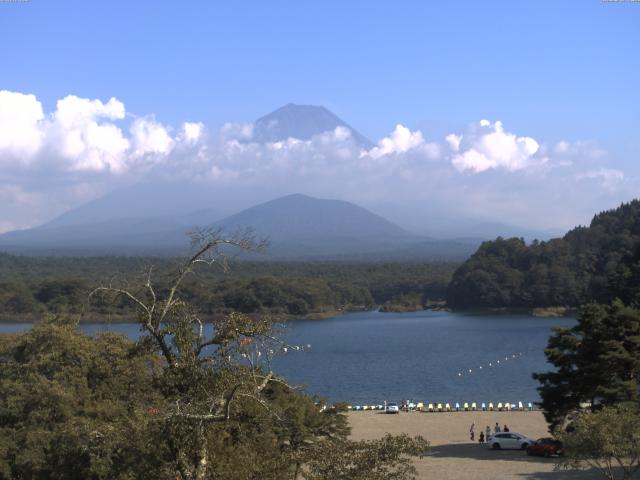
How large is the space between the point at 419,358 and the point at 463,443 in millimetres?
20755

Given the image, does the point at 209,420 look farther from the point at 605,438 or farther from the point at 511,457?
the point at 511,457

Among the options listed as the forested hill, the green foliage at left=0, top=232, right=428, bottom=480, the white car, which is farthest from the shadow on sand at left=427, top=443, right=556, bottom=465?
the forested hill

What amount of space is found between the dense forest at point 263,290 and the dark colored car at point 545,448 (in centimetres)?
3339

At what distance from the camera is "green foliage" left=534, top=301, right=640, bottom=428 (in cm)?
1573

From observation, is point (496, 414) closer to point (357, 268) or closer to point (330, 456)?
point (330, 456)

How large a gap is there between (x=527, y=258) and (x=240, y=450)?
68.2m

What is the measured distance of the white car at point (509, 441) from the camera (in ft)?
57.9

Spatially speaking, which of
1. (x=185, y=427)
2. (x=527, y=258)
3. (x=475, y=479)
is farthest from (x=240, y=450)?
(x=527, y=258)

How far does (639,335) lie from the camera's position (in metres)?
16.4

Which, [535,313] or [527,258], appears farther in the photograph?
[527,258]

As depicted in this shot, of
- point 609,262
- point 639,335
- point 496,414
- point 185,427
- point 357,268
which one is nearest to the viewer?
point 185,427

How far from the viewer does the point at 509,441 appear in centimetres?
1781

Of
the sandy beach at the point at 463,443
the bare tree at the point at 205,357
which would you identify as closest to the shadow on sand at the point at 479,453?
the sandy beach at the point at 463,443

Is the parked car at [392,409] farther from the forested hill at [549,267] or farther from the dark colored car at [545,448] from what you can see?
the forested hill at [549,267]
